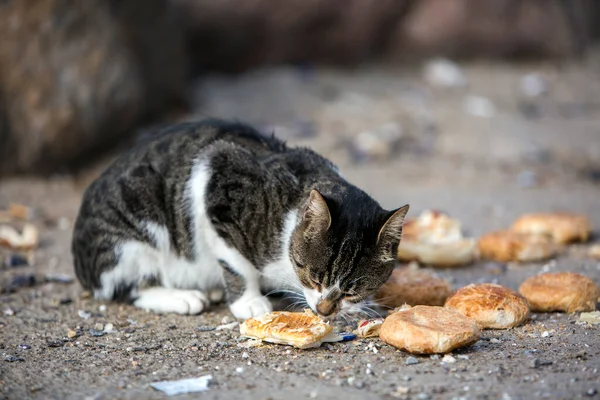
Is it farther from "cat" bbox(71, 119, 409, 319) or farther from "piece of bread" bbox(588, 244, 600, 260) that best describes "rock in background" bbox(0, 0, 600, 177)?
"piece of bread" bbox(588, 244, 600, 260)

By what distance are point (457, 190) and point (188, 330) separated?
3.97 m

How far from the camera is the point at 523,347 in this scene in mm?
4164

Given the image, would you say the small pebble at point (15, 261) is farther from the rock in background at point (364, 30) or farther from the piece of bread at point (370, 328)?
the rock in background at point (364, 30)

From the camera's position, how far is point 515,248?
5754mm

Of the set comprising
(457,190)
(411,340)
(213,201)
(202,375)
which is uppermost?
(457,190)

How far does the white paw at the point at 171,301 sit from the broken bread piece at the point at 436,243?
1.51m

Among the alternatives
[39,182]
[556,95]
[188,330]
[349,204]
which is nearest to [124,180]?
[188,330]

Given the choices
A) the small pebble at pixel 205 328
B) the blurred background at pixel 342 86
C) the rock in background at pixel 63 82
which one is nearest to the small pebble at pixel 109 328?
the small pebble at pixel 205 328

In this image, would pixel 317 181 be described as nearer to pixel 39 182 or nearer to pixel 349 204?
pixel 349 204

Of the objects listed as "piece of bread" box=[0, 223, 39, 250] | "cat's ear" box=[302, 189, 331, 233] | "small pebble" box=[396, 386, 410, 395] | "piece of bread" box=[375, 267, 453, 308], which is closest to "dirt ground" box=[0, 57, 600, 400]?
"small pebble" box=[396, 386, 410, 395]

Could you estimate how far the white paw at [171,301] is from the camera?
4.96 m

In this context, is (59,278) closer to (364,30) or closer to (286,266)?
(286,266)

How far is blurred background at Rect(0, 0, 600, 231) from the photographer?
25.6 ft

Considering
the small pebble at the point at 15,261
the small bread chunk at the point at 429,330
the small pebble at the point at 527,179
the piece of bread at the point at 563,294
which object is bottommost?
the small pebble at the point at 15,261
